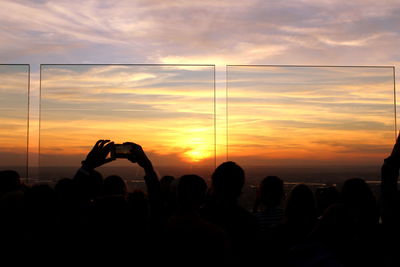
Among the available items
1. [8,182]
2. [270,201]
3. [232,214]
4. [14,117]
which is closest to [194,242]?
[232,214]

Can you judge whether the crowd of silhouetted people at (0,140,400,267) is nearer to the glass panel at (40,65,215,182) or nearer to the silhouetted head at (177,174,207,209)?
the silhouetted head at (177,174,207,209)

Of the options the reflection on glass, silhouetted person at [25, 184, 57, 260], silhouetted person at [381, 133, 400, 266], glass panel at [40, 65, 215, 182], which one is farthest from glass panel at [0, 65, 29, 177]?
silhouetted person at [381, 133, 400, 266]

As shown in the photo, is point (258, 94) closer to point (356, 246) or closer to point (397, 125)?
point (397, 125)

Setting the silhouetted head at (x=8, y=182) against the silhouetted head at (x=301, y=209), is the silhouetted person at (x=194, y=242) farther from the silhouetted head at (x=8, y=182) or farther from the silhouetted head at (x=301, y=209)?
the silhouetted head at (x=8, y=182)

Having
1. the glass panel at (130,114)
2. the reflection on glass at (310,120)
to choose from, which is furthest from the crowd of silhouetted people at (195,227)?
the reflection on glass at (310,120)

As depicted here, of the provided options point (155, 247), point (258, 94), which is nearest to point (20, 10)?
point (258, 94)
